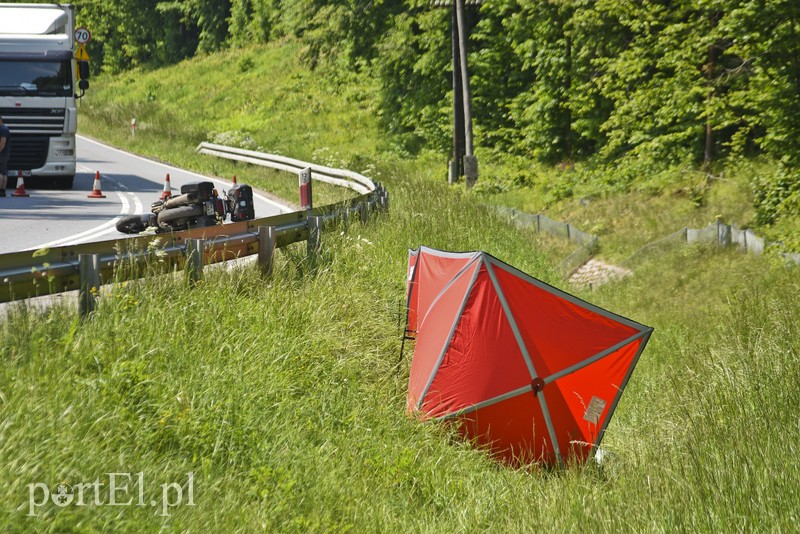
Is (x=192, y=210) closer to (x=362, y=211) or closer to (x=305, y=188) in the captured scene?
(x=362, y=211)

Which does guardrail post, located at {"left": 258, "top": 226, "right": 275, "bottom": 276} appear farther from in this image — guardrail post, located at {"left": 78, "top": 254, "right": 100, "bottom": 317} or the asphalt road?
guardrail post, located at {"left": 78, "top": 254, "right": 100, "bottom": 317}

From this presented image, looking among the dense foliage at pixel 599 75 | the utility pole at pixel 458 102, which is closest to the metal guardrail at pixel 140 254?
the dense foliage at pixel 599 75

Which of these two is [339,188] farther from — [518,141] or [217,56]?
[217,56]

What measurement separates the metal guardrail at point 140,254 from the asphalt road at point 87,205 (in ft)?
5.16

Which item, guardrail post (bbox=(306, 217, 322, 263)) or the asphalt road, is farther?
the asphalt road

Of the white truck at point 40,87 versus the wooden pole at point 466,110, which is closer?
the white truck at point 40,87

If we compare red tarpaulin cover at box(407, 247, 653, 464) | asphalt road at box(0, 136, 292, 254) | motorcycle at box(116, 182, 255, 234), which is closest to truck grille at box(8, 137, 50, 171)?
asphalt road at box(0, 136, 292, 254)

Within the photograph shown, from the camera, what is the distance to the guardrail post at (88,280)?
731 cm

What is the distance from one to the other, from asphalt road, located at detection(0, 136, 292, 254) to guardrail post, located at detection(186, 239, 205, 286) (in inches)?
64.3

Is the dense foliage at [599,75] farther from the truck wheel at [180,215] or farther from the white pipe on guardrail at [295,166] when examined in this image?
the truck wheel at [180,215]

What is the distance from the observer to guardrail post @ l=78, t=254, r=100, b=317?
731cm

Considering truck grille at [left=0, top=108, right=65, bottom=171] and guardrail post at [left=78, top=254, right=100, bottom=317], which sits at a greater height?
truck grille at [left=0, top=108, right=65, bottom=171]

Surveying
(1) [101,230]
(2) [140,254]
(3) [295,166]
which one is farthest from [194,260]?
(3) [295,166]

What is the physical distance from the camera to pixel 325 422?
7.43 meters
